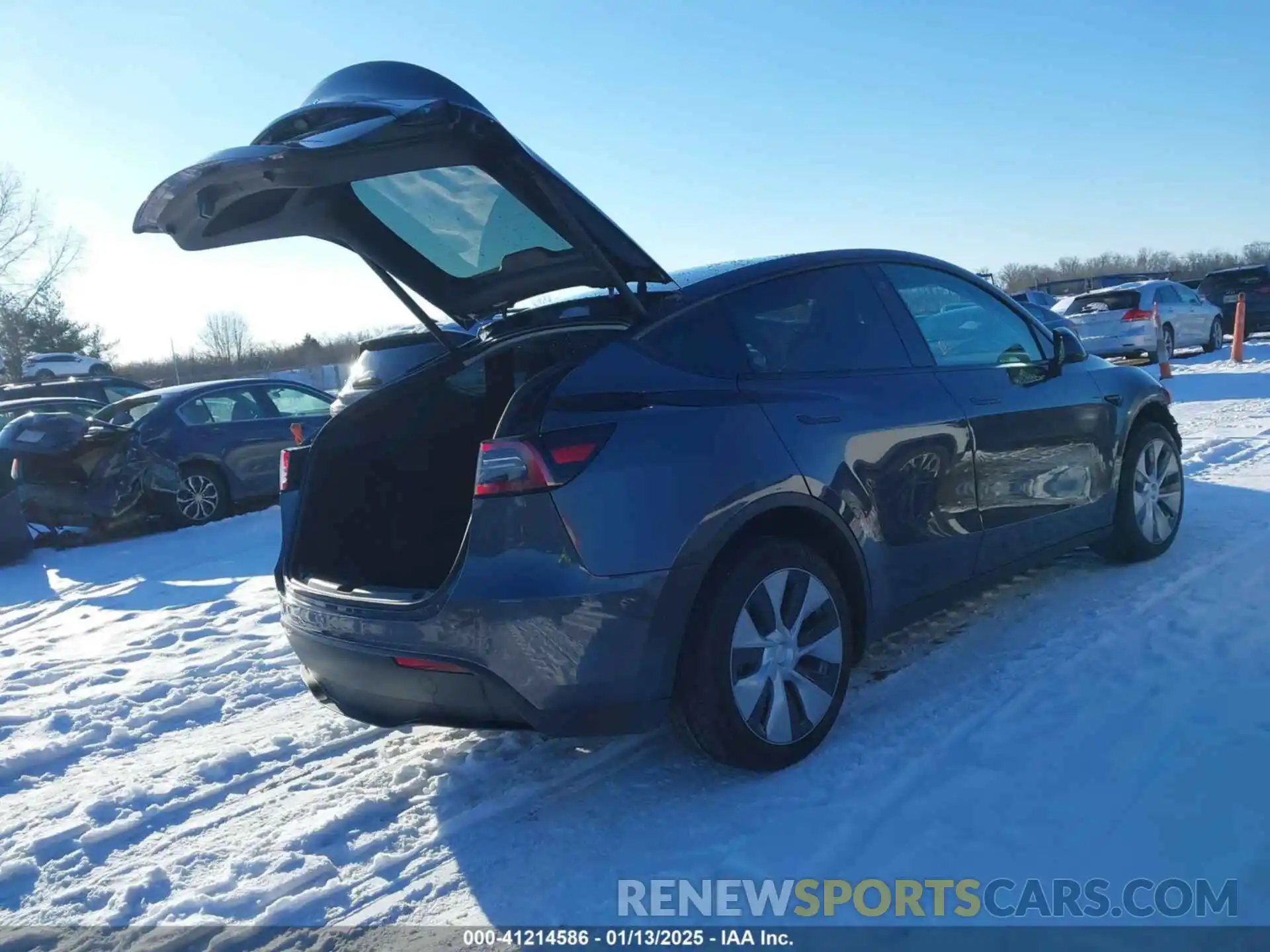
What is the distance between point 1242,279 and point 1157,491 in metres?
19.3

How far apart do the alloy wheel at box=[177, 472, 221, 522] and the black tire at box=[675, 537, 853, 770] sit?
300 inches

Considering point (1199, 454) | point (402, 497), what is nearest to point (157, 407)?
point (402, 497)

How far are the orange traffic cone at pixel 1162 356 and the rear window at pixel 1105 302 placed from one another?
369 millimetres

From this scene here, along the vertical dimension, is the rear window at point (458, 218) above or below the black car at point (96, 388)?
above

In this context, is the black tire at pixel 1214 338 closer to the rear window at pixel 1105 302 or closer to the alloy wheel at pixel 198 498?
the rear window at pixel 1105 302

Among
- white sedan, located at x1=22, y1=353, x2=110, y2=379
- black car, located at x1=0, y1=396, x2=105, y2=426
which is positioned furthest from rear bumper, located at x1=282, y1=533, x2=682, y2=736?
white sedan, located at x1=22, y1=353, x2=110, y2=379

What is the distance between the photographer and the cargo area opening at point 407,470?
11.6 ft

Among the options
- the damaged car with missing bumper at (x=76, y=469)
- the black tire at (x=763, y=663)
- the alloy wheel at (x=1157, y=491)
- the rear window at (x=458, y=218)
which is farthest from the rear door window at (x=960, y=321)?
the damaged car with missing bumper at (x=76, y=469)

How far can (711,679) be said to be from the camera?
2951 millimetres

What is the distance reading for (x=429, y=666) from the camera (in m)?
2.84

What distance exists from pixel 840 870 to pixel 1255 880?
1.03 metres

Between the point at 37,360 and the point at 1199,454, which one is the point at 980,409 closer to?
the point at 1199,454

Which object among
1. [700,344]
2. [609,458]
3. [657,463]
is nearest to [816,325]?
[700,344]

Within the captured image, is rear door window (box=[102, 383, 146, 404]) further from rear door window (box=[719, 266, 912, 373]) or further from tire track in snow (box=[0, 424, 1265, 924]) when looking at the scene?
rear door window (box=[719, 266, 912, 373])
